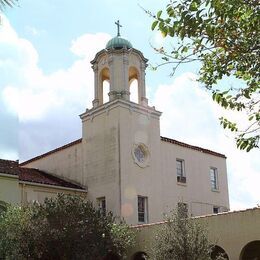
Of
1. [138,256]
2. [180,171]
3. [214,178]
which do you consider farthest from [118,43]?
[138,256]

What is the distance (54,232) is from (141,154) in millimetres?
11147

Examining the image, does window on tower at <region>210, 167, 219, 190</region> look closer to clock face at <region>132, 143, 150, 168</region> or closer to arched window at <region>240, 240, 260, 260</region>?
clock face at <region>132, 143, 150, 168</region>

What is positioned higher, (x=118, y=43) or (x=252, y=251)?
(x=118, y=43)

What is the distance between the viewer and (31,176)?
29.8 meters

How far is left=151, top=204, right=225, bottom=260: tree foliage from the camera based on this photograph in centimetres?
1808

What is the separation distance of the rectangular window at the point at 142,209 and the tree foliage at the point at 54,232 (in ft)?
25.7

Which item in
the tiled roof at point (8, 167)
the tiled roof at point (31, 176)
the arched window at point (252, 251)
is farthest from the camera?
the tiled roof at point (31, 176)

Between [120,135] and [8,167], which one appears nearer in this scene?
[8,167]

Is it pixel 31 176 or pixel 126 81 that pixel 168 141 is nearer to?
pixel 126 81

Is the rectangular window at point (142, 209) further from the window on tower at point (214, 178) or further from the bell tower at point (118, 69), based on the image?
the window on tower at point (214, 178)

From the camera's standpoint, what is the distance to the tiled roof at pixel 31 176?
86.9 feet

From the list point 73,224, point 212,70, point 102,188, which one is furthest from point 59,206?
point 212,70

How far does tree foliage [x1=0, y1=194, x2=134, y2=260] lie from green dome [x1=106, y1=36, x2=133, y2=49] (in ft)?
41.9

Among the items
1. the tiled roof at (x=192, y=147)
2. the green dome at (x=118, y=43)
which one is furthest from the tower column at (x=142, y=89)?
the tiled roof at (x=192, y=147)
